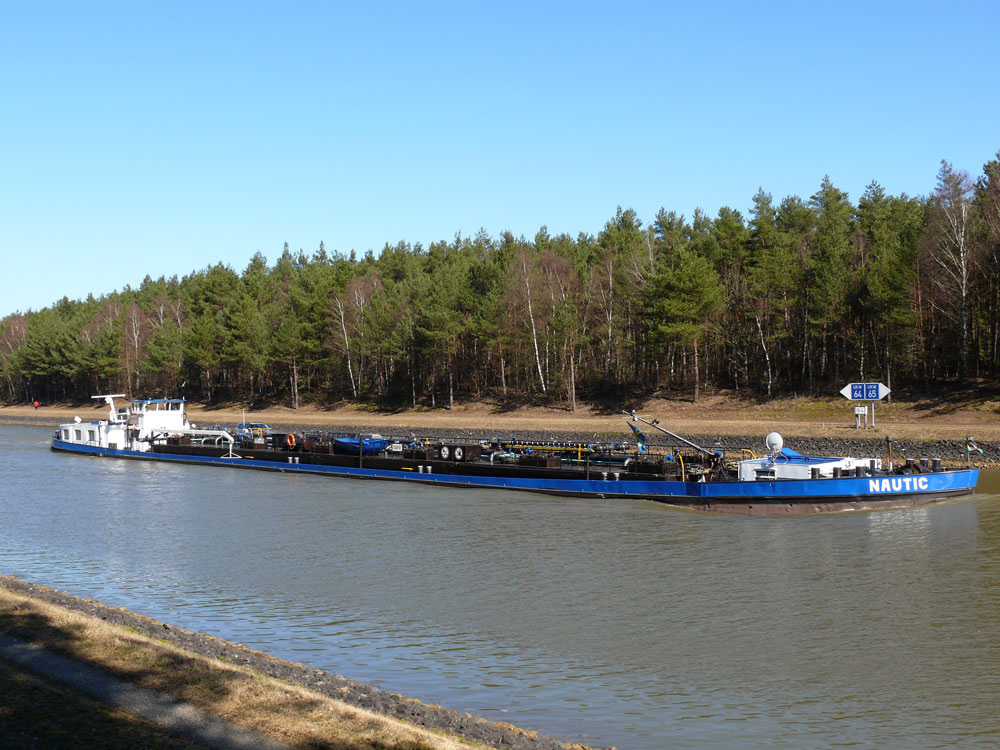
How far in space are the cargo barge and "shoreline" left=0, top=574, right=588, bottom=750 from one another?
23528mm

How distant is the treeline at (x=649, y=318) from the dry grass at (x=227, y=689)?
58.2m

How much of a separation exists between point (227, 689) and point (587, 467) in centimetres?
2966

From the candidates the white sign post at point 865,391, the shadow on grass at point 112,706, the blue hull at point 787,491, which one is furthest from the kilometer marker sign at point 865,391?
the shadow on grass at point 112,706

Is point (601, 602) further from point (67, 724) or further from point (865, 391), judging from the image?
point (865, 391)

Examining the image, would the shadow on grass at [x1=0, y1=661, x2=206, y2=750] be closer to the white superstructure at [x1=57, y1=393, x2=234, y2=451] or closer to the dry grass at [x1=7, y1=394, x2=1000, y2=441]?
the dry grass at [x1=7, y1=394, x2=1000, y2=441]

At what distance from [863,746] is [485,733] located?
19.8 feet

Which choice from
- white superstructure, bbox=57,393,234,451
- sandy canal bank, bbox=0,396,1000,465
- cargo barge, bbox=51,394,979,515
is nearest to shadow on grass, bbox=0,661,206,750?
cargo barge, bbox=51,394,979,515

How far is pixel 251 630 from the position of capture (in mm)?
19969

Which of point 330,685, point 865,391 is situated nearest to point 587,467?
point 865,391

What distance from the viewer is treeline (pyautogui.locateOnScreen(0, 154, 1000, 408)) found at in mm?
65000

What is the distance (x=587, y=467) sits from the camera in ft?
136

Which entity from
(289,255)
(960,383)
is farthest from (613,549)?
(289,255)

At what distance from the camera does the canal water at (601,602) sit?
15.2 meters

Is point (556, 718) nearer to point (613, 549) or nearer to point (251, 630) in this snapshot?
point (251, 630)
